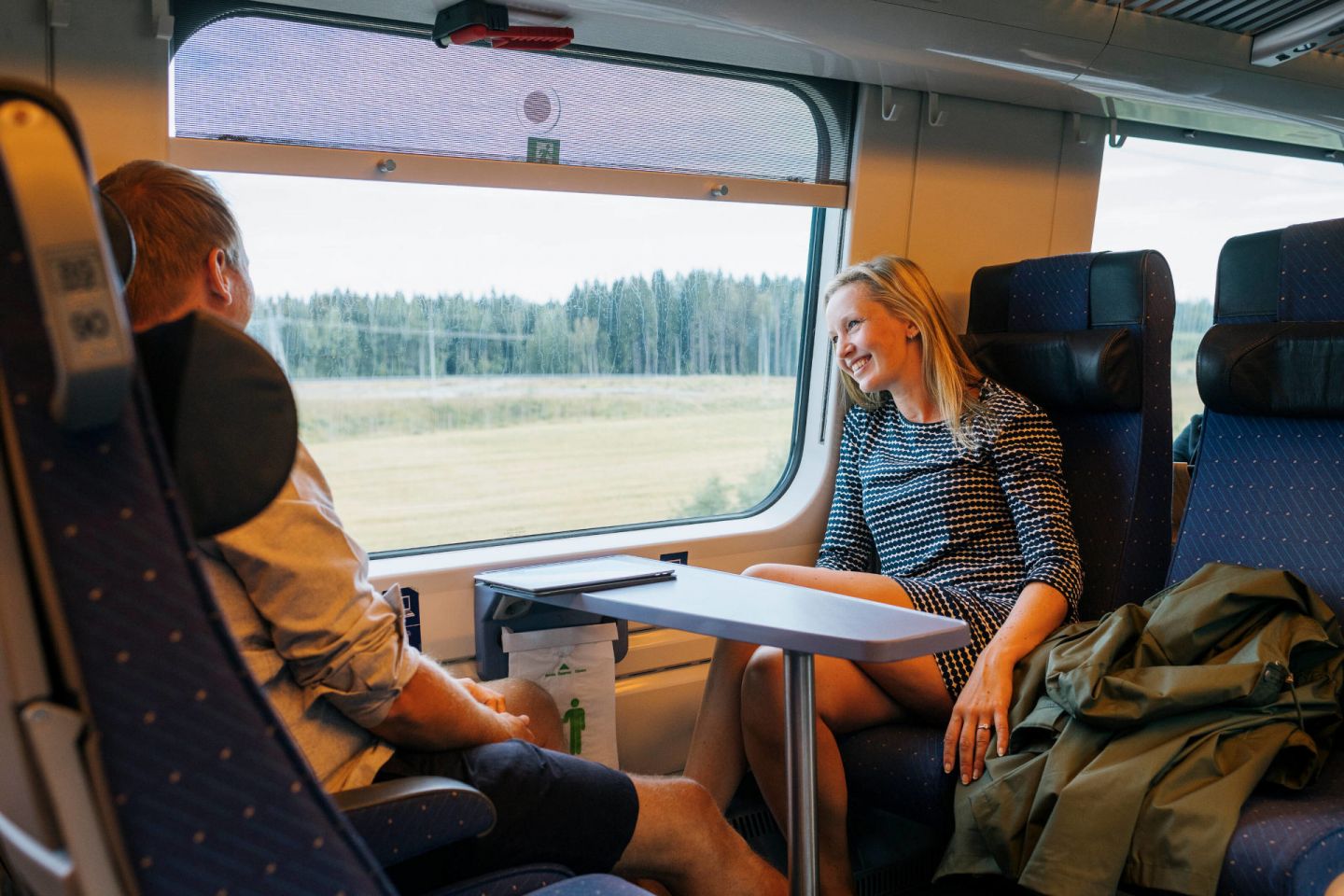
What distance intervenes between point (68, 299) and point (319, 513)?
3.12 ft

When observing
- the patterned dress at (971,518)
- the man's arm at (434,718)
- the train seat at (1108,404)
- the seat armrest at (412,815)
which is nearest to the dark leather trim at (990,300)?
the train seat at (1108,404)

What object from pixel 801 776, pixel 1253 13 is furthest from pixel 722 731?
pixel 1253 13

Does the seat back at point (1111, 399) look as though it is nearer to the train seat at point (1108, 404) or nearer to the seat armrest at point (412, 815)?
the train seat at point (1108, 404)

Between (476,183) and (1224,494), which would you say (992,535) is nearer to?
(1224,494)

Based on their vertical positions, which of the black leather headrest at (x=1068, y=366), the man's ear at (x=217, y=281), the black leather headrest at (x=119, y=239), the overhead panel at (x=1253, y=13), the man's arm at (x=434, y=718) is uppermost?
the overhead panel at (x=1253, y=13)

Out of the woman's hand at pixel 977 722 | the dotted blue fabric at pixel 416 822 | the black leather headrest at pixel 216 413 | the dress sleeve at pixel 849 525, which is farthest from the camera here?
the dress sleeve at pixel 849 525

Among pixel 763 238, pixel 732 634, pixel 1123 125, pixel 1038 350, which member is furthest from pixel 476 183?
pixel 1123 125

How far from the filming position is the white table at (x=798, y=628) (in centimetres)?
185

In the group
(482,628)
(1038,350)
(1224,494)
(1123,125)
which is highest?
(1123,125)

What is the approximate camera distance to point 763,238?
10.8ft

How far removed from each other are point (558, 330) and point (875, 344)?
0.82 metres

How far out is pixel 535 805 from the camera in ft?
5.45

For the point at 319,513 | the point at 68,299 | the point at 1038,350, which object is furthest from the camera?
the point at 1038,350

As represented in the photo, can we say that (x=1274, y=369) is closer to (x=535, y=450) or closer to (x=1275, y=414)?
(x=1275, y=414)
